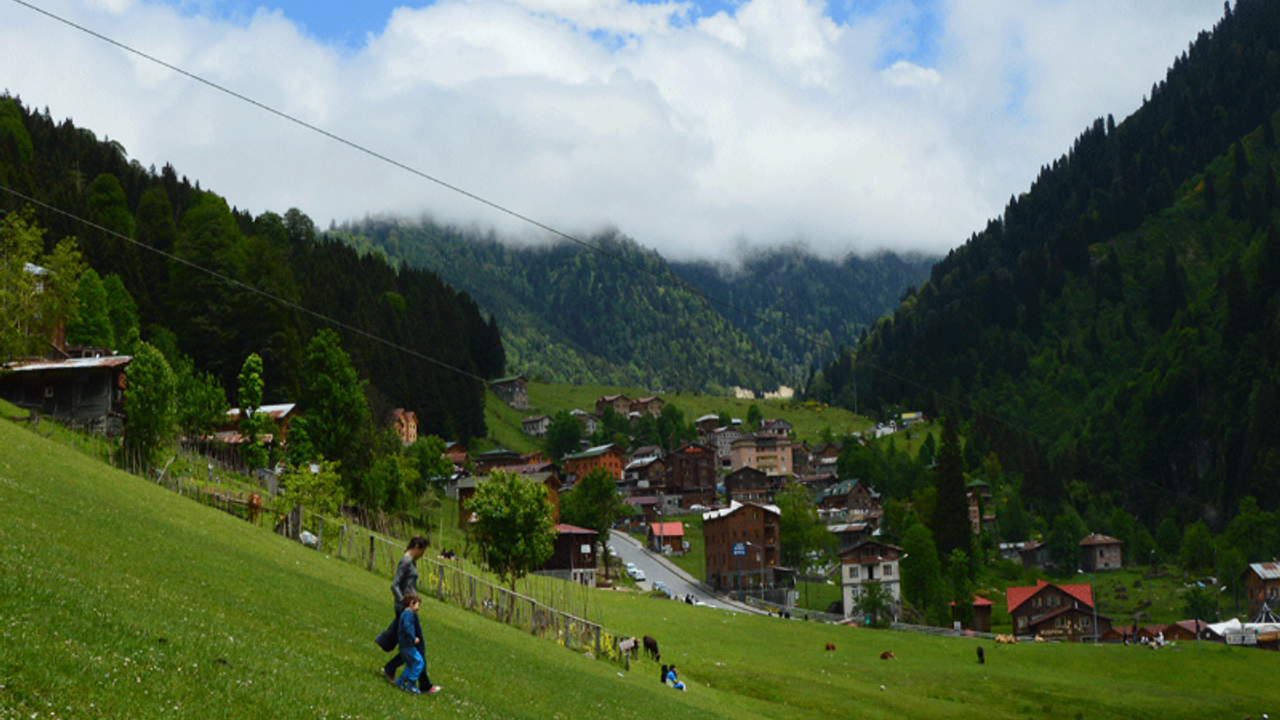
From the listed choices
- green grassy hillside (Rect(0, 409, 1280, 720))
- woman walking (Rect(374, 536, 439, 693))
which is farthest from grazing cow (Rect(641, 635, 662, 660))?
woman walking (Rect(374, 536, 439, 693))

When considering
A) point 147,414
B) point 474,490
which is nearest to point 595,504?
point 474,490

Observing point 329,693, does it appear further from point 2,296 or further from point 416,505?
point 416,505

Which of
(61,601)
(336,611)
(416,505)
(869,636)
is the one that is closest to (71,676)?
(61,601)

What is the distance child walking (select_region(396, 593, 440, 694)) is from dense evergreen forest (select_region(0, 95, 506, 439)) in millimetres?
64397

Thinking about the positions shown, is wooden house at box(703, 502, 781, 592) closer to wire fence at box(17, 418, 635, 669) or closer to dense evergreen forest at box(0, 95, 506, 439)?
dense evergreen forest at box(0, 95, 506, 439)

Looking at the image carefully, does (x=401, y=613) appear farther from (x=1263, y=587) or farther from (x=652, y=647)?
(x=1263, y=587)

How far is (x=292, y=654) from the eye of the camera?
18875mm

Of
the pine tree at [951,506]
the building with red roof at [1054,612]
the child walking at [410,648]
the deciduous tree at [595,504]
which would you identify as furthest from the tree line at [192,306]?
the pine tree at [951,506]

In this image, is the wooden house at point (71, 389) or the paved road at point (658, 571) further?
the paved road at point (658, 571)

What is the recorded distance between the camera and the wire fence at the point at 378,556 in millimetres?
40656

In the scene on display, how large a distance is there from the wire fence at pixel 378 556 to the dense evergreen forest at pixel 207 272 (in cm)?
2742

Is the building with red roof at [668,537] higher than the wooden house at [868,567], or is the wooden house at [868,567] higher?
the building with red roof at [668,537]

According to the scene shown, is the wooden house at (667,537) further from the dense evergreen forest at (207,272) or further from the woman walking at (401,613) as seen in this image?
the woman walking at (401,613)

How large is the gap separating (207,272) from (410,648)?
77840 millimetres
